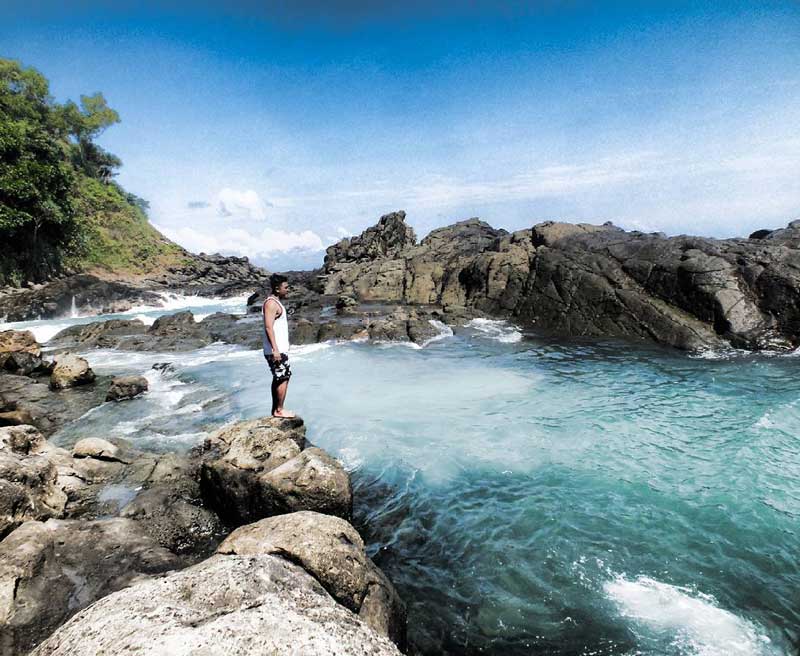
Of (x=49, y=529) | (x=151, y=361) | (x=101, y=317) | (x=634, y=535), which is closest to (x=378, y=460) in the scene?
(x=634, y=535)

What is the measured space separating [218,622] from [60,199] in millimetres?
47001

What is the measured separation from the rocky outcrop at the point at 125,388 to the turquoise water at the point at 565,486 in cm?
42

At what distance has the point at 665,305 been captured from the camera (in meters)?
20.4

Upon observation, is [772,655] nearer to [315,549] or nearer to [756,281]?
[315,549]

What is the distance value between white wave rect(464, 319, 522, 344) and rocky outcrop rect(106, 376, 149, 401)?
1554cm

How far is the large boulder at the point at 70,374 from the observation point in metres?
14.5

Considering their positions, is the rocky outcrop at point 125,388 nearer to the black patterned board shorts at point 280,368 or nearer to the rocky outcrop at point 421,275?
the black patterned board shorts at point 280,368

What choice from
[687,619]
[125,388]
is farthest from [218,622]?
[125,388]

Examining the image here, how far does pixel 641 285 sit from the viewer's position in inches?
864

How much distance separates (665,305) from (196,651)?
23.2 m

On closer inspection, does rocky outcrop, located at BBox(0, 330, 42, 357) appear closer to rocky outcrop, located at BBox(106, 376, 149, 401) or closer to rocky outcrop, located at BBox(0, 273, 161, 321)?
rocky outcrop, located at BBox(106, 376, 149, 401)

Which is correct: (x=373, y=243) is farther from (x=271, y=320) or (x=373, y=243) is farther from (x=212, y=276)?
(x=271, y=320)

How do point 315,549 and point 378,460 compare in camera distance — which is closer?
point 315,549

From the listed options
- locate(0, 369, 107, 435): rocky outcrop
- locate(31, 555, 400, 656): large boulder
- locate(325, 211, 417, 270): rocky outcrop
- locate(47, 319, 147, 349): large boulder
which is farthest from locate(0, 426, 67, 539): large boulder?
locate(325, 211, 417, 270): rocky outcrop
